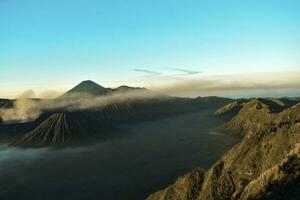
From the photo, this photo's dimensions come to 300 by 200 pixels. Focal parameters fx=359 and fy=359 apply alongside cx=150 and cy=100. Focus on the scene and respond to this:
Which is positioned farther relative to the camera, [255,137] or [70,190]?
[70,190]

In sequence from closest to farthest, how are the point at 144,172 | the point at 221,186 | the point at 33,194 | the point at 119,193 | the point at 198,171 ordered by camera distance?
the point at 221,186 → the point at 198,171 → the point at 119,193 → the point at 33,194 → the point at 144,172

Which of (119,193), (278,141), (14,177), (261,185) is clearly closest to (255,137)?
(278,141)

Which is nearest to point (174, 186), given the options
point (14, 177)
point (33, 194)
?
point (33, 194)

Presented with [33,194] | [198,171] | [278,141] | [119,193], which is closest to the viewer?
[278,141]

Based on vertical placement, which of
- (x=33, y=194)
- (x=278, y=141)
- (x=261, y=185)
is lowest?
(x=33, y=194)

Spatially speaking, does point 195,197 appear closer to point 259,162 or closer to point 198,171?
point 198,171

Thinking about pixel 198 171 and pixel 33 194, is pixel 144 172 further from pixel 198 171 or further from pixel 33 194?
pixel 198 171

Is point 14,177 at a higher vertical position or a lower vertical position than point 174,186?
lower
